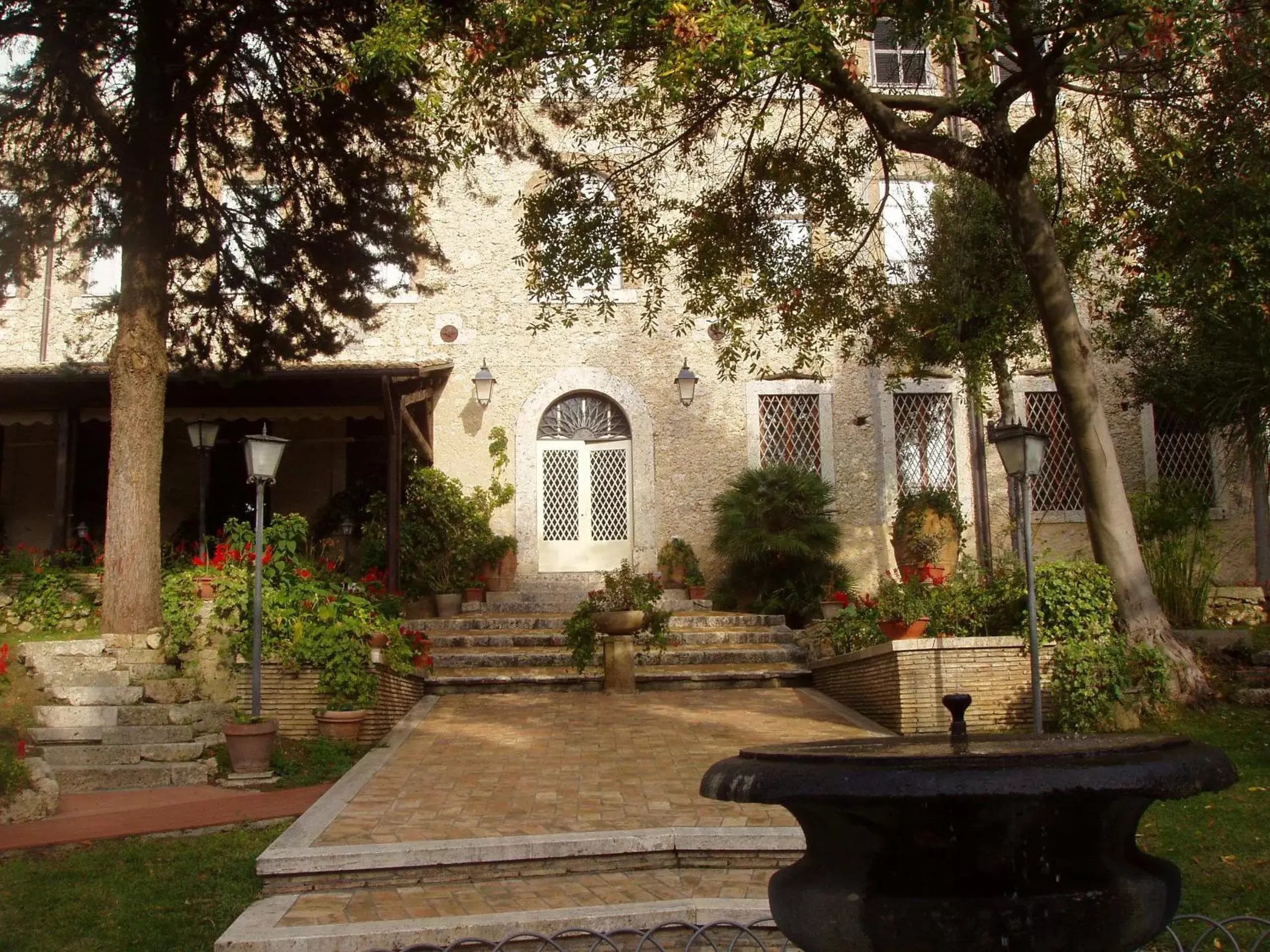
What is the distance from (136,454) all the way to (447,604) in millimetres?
4915

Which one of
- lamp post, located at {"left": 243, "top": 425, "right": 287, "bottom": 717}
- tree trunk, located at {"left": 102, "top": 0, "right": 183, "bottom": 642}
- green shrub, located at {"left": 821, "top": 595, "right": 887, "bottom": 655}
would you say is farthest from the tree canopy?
green shrub, located at {"left": 821, "top": 595, "right": 887, "bottom": 655}

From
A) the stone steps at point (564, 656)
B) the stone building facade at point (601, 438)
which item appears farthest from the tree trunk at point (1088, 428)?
the stone building facade at point (601, 438)

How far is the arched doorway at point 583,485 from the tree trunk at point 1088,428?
7420 millimetres

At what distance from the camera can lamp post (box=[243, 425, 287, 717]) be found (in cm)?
811

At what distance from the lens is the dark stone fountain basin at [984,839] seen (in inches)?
82.8

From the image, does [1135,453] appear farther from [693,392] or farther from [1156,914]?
[1156,914]

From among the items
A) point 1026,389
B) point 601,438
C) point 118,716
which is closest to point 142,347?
point 118,716

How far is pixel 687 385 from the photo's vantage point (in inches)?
590

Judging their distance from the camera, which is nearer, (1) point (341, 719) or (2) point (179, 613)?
(1) point (341, 719)

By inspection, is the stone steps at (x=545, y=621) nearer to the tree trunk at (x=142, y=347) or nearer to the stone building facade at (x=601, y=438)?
the stone building facade at (x=601, y=438)

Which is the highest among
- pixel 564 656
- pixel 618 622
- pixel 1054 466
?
pixel 1054 466

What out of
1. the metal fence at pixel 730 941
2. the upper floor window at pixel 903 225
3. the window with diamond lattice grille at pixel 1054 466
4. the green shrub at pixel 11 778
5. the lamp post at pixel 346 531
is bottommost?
the metal fence at pixel 730 941

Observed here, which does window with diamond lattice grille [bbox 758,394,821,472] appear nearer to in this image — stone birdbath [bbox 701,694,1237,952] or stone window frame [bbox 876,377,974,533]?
stone window frame [bbox 876,377,974,533]

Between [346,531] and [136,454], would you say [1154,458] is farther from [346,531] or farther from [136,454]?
[136,454]
